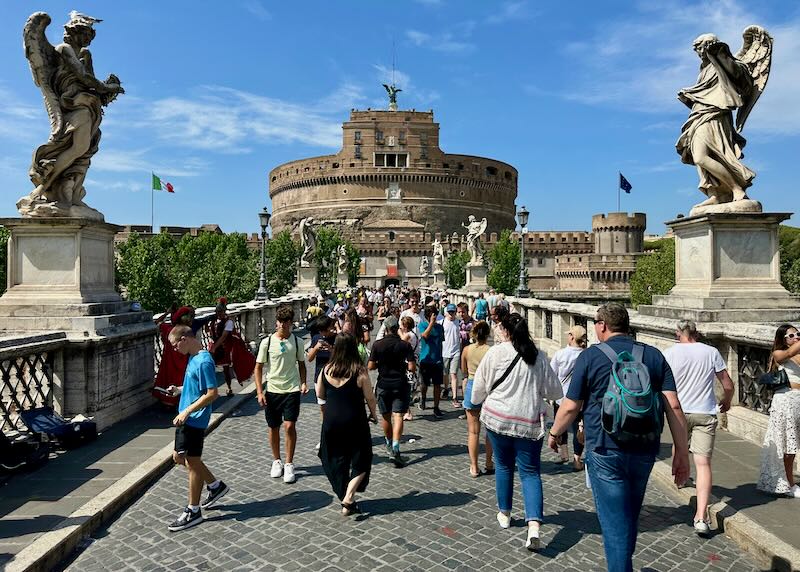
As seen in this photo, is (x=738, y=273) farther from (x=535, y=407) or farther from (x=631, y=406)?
(x=631, y=406)

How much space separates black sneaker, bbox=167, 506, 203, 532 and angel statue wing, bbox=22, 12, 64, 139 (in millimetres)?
4694

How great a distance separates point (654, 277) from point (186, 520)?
153 feet

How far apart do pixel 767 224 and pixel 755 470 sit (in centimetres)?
295

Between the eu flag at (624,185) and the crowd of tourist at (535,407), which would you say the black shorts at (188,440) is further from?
the eu flag at (624,185)

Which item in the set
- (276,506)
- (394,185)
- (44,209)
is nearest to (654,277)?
(44,209)

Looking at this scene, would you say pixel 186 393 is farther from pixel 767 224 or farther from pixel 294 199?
pixel 294 199

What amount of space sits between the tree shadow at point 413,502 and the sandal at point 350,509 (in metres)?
0.07

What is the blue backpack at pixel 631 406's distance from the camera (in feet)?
10.2

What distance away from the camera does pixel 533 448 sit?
4.34 meters

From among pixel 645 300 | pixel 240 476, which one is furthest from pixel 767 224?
pixel 645 300

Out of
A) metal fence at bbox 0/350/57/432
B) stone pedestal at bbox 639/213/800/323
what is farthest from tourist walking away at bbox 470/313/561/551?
metal fence at bbox 0/350/57/432

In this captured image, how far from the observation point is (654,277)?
46.1 metres

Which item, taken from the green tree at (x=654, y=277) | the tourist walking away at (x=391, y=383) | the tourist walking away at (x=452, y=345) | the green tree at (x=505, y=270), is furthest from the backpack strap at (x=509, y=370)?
the green tree at (x=505, y=270)

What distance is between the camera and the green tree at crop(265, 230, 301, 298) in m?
47.3
